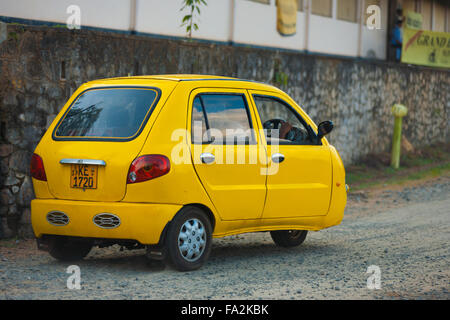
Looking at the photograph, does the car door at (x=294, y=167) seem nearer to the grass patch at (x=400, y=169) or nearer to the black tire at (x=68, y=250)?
the black tire at (x=68, y=250)

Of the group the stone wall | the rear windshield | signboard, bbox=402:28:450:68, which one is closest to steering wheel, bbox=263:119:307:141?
the rear windshield

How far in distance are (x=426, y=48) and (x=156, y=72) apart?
1262 cm

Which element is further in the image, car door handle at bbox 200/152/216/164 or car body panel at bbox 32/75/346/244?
car door handle at bbox 200/152/216/164

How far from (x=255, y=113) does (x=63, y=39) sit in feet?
11.5

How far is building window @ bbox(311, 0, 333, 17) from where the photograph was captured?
1988cm

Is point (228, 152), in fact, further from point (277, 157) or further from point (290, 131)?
point (290, 131)

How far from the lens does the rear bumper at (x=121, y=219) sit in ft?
21.7

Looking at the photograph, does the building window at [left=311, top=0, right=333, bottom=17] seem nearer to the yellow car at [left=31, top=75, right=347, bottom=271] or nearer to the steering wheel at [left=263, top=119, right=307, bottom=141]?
the steering wheel at [left=263, top=119, right=307, bottom=141]

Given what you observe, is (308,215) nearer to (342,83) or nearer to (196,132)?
(196,132)

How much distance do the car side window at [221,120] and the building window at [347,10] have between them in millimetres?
13778

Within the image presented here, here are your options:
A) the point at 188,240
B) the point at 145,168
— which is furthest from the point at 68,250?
the point at 145,168

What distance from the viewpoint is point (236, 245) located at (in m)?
9.05

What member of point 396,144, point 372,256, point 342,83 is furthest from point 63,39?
point 396,144

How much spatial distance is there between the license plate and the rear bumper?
0.49ft
